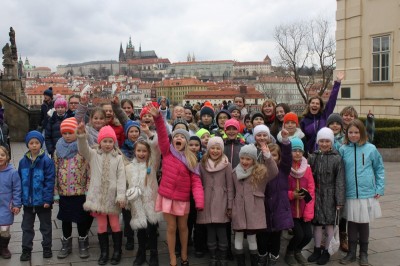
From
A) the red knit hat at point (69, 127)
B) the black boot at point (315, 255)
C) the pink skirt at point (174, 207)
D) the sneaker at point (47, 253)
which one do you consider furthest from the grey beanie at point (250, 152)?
the sneaker at point (47, 253)

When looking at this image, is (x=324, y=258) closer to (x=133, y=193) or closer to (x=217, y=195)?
(x=217, y=195)

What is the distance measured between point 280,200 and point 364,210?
3.19ft

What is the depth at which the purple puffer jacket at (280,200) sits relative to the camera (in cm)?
441

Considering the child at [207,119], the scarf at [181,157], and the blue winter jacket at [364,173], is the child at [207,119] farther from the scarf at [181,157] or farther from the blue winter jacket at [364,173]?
the blue winter jacket at [364,173]

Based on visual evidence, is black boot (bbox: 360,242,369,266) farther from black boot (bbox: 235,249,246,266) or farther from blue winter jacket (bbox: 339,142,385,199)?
black boot (bbox: 235,249,246,266)

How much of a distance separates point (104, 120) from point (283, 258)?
9.32 feet

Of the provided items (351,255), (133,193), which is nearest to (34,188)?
(133,193)

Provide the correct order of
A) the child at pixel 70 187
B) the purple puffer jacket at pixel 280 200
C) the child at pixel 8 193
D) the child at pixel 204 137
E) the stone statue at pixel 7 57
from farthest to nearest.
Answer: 1. the stone statue at pixel 7 57
2. the child at pixel 204 137
3. the child at pixel 70 187
4. the child at pixel 8 193
5. the purple puffer jacket at pixel 280 200

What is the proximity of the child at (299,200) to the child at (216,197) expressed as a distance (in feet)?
2.41

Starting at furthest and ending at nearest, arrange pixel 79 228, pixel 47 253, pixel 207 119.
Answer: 1. pixel 207 119
2. pixel 79 228
3. pixel 47 253

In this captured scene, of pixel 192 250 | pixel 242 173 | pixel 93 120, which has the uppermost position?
pixel 93 120

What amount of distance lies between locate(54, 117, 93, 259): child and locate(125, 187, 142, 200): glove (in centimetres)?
61

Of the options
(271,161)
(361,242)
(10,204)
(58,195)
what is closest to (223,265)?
(271,161)

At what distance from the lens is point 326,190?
4.71 meters
